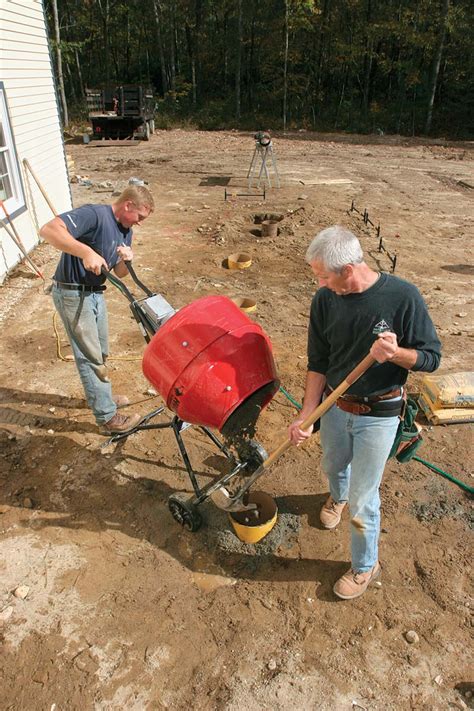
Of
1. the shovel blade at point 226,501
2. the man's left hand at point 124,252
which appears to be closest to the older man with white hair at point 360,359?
the shovel blade at point 226,501

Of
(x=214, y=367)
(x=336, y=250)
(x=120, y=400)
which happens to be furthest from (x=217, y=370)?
(x=120, y=400)

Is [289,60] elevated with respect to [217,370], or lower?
elevated

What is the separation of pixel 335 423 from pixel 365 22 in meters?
30.7

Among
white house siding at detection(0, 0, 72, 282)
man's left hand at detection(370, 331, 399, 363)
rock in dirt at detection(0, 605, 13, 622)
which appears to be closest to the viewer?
man's left hand at detection(370, 331, 399, 363)

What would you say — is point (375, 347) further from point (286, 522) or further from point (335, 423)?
point (286, 522)

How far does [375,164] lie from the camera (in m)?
16.1

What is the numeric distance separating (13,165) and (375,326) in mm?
7182

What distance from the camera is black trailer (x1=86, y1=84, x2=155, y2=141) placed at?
62.6 feet

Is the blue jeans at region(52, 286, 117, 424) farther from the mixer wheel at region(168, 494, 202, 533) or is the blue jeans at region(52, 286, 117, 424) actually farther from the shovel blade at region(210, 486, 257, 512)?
the shovel blade at region(210, 486, 257, 512)

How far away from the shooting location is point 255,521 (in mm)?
3104

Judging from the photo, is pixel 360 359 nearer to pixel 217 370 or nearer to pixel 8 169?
pixel 217 370

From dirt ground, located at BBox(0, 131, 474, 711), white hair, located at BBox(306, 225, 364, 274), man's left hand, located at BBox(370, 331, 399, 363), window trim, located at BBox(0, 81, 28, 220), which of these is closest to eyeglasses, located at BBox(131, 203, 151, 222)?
white hair, located at BBox(306, 225, 364, 274)

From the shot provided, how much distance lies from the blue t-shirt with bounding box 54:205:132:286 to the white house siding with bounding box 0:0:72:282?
13.2ft

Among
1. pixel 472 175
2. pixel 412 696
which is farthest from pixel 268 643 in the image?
pixel 472 175
